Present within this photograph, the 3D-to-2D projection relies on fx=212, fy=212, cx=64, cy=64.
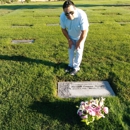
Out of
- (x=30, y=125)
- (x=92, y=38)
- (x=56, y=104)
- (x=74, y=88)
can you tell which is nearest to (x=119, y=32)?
(x=92, y=38)

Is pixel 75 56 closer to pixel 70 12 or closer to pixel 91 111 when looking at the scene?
pixel 70 12

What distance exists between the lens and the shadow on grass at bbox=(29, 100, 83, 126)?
3.55 m

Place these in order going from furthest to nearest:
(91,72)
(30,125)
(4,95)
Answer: (91,72)
(4,95)
(30,125)

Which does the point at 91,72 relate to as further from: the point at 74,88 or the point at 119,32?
the point at 119,32

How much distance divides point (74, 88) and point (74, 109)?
2.24ft

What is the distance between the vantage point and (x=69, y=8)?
3.85 metres

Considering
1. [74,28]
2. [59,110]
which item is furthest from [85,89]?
[74,28]

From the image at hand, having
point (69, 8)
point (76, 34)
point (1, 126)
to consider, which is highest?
point (69, 8)

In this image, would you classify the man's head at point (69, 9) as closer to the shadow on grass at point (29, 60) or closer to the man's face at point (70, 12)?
the man's face at point (70, 12)

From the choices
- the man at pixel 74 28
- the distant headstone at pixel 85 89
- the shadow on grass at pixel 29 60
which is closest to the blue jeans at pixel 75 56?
the man at pixel 74 28

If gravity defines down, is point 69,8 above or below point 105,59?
above

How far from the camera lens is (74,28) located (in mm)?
4316

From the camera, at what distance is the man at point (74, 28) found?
12.9 feet

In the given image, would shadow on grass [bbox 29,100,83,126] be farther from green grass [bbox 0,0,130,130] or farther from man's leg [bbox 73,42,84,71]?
man's leg [bbox 73,42,84,71]
